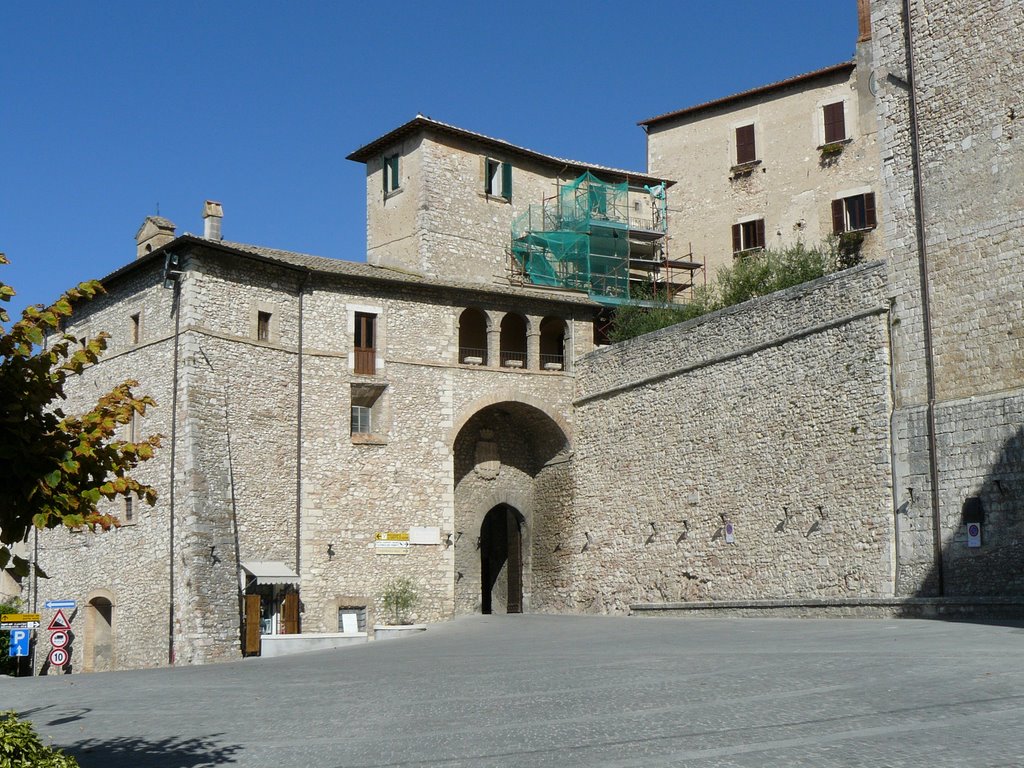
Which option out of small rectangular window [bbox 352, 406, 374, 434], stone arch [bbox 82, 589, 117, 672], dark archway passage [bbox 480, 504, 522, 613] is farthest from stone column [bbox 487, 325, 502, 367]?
stone arch [bbox 82, 589, 117, 672]

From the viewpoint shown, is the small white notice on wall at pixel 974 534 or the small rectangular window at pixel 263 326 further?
the small rectangular window at pixel 263 326

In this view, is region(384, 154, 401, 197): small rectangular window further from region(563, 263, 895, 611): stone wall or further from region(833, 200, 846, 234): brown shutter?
region(833, 200, 846, 234): brown shutter

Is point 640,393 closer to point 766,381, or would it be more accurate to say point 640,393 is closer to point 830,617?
point 766,381

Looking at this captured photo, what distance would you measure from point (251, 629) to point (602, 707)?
1521cm

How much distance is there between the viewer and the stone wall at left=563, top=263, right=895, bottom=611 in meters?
20.2

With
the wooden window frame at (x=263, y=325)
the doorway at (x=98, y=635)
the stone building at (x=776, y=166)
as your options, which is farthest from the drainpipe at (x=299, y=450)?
the stone building at (x=776, y=166)

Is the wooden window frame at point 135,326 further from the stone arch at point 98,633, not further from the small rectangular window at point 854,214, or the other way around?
the small rectangular window at point 854,214

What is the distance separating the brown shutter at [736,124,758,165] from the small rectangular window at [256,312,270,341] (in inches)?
624

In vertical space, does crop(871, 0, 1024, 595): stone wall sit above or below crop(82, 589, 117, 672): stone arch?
above

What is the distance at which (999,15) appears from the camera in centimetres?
1883

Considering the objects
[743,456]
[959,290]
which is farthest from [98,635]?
[959,290]

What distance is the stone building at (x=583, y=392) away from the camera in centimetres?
1895

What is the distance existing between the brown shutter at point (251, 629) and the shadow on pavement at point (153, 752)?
46.0 feet

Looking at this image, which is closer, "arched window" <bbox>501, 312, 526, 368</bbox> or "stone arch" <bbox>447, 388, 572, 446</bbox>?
"stone arch" <bbox>447, 388, 572, 446</bbox>
